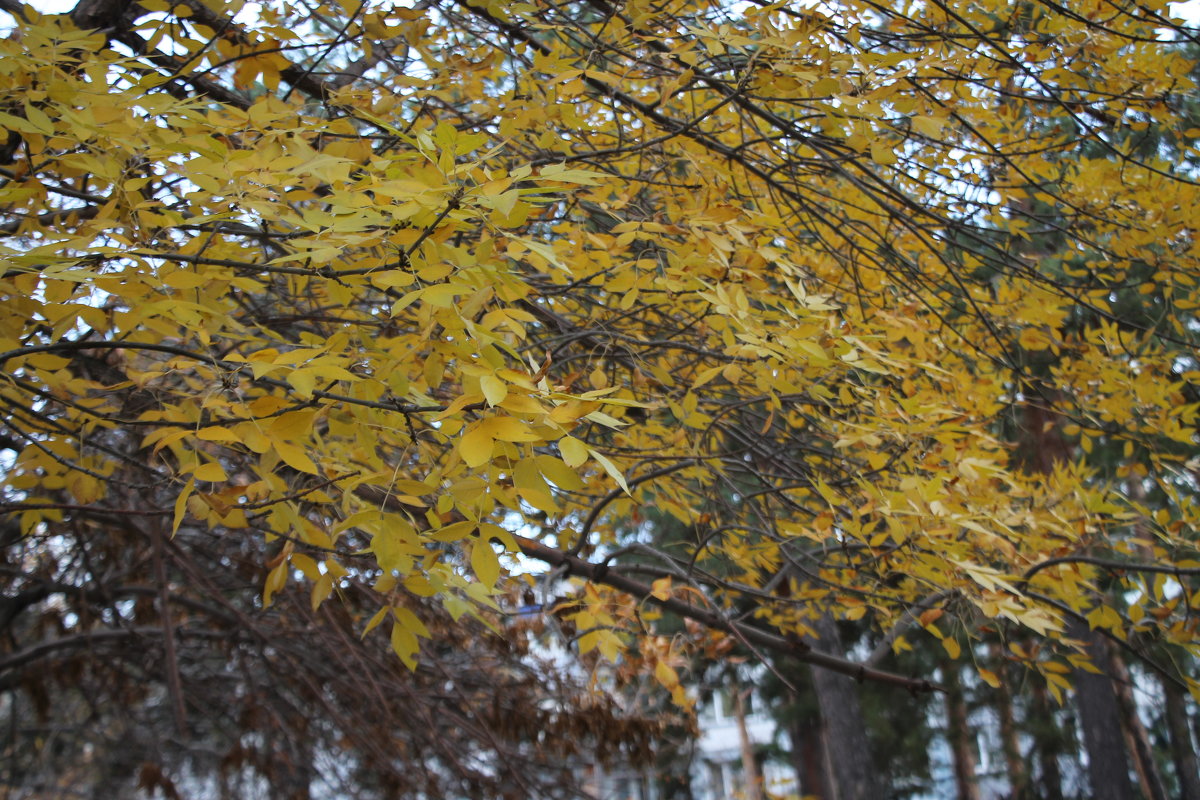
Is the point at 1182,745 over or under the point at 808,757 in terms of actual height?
under

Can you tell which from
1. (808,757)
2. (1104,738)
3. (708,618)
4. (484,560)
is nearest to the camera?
(484,560)

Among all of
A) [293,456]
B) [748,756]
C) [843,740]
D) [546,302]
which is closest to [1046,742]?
[748,756]

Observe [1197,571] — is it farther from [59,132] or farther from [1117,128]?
[59,132]

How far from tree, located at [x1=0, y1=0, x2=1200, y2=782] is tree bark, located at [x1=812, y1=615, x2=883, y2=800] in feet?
13.4

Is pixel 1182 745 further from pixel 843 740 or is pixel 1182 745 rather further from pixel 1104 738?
pixel 843 740

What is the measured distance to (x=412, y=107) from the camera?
152 inches

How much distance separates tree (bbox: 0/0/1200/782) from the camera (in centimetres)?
183

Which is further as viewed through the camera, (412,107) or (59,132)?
(412,107)

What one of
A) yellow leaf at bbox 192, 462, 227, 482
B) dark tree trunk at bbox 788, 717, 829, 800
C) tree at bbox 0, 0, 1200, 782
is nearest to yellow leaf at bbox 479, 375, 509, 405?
tree at bbox 0, 0, 1200, 782

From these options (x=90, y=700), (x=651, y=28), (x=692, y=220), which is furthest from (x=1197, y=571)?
(x=90, y=700)

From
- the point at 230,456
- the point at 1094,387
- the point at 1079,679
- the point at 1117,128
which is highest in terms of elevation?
the point at 1117,128

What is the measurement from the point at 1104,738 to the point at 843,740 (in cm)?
366

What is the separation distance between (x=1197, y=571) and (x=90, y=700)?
5612 millimetres

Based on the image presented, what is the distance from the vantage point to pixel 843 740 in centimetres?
843
